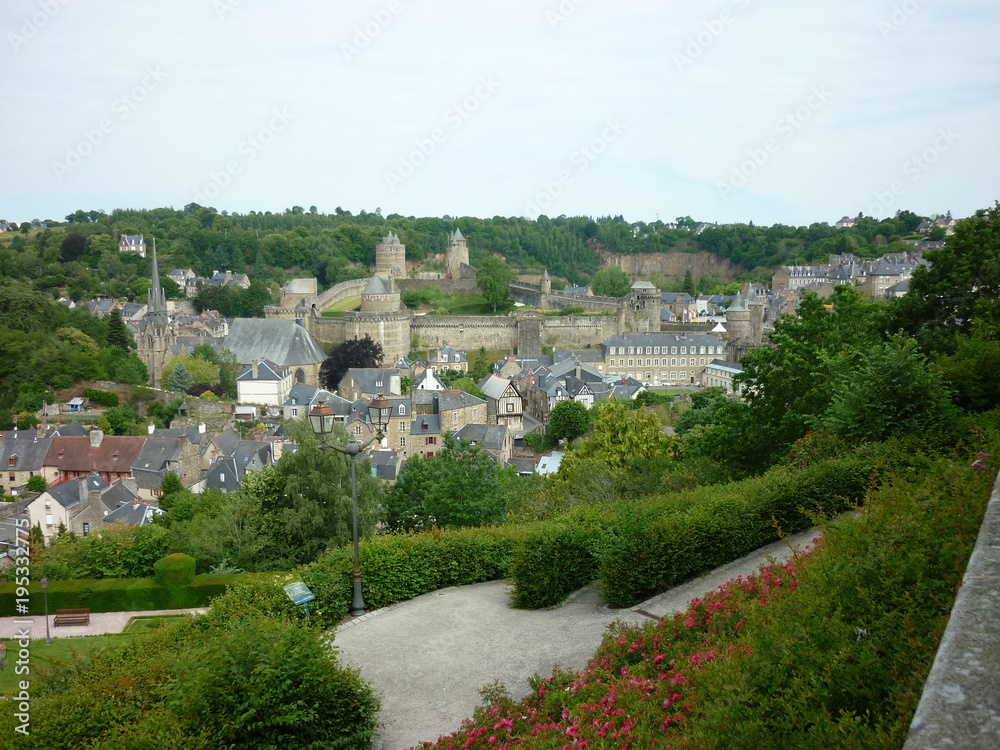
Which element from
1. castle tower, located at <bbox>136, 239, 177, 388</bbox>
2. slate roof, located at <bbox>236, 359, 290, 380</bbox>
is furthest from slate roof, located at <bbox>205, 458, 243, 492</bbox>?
castle tower, located at <bbox>136, 239, 177, 388</bbox>

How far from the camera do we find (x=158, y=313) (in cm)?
5481

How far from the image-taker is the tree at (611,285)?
8406 cm

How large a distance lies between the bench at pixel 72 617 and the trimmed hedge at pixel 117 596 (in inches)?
14.4

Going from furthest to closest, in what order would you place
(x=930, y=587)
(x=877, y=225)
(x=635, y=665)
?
(x=877, y=225), (x=635, y=665), (x=930, y=587)

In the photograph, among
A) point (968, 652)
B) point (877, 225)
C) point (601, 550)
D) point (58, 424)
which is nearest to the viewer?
point (968, 652)

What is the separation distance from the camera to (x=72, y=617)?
1291cm

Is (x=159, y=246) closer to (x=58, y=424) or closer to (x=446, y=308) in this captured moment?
(x=446, y=308)

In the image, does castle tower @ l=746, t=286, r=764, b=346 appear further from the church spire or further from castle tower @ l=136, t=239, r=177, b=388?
the church spire

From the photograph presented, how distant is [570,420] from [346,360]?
18952 mm

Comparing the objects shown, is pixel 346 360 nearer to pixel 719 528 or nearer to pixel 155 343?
pixel 155 343

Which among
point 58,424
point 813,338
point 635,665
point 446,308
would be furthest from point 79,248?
point 635,665

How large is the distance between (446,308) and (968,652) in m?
67.4

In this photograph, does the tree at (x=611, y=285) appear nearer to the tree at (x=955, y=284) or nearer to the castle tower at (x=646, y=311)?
the castle tower at (x=646, y=311)

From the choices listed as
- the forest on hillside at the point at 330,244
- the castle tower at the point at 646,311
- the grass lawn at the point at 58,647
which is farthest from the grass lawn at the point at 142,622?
the forest on hillside at the point at 330,244
